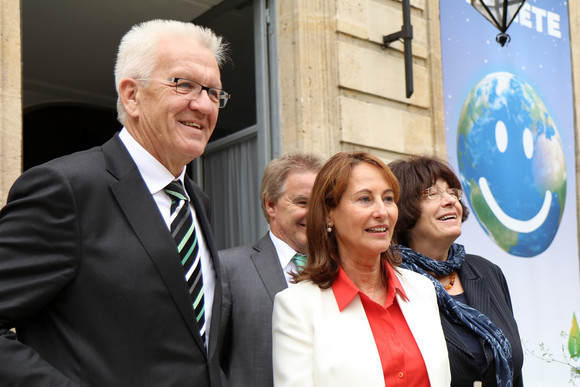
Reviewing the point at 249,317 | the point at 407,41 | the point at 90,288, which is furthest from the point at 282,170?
the point at 407,41

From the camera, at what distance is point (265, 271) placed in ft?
9.97

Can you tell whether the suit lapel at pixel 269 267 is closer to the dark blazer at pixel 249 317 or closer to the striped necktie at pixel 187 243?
the dark blazer at pixel 249 317

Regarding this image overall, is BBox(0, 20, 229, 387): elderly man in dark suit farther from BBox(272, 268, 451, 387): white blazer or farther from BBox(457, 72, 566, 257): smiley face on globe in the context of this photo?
BBox(457, 72, 566, 257): smiley face on globe

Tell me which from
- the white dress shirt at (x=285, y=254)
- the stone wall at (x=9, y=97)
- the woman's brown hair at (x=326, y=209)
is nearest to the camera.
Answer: the woman's brown hair at (x=326, y=209)

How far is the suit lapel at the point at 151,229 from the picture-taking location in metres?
1.90

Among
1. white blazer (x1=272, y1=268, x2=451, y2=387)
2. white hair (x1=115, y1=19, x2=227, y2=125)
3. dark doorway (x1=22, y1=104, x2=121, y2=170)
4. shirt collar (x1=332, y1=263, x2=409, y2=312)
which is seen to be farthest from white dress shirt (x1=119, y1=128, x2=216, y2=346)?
dark doorway (x1=22, y1=104, x2=121, y2=170)

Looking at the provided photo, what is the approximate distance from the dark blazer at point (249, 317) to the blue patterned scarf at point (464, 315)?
0.64 m

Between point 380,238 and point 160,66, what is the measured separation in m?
1.03

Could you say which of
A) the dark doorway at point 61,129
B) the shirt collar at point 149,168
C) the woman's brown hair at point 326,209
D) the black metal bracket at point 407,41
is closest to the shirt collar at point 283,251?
the woman's brown hair at point 326,209

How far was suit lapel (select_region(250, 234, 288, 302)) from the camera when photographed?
2.98m

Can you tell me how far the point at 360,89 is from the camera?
19.1 ft

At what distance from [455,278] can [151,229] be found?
1.81m

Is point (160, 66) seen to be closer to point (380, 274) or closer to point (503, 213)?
point (380, 274)

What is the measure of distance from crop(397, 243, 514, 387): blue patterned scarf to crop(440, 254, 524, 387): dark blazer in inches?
1.4
